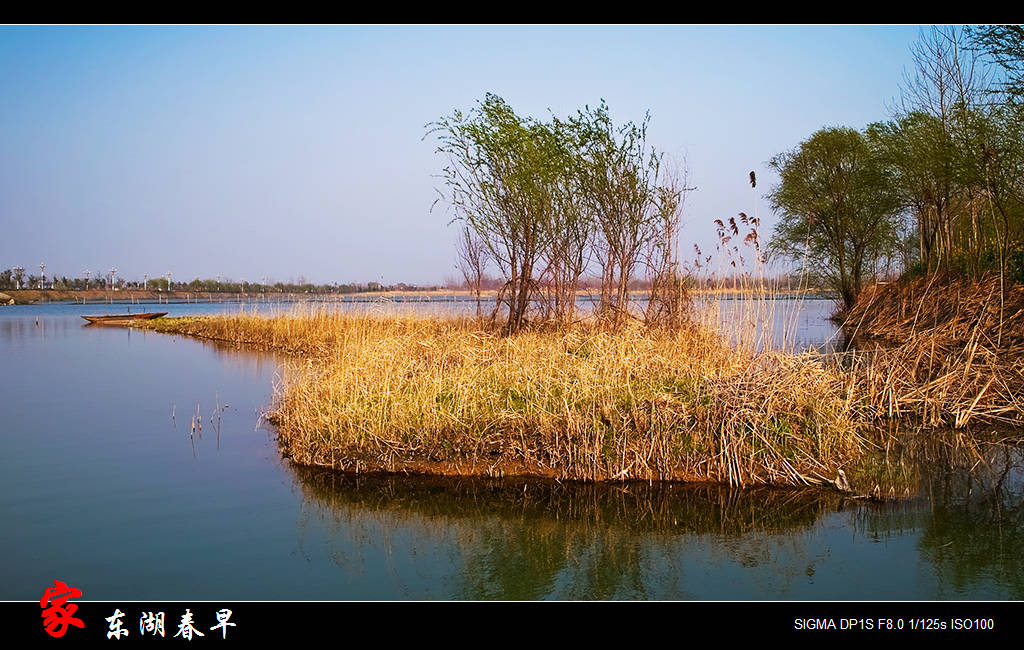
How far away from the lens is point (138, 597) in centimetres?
462

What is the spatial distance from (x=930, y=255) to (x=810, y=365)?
1499cm

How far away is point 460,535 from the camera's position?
5703 millimetres

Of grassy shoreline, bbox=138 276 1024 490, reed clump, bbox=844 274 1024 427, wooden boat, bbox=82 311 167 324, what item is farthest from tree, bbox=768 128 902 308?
wooden boat, bbox=82 311 167 324

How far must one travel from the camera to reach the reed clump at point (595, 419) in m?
6.80

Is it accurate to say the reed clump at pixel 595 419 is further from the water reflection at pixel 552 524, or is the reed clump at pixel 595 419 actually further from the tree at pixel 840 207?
the tree at pixel 840 207

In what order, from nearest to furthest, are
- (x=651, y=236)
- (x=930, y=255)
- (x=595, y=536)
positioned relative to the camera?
(x=595, y=536) < (x=651, y=236) < (x=930, y=255)

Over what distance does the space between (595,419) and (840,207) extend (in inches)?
873

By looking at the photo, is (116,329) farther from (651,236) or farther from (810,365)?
(810,365)

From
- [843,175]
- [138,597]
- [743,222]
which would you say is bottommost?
[138,597]

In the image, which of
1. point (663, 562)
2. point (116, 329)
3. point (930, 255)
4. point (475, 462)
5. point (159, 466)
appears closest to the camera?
point (663, 562)

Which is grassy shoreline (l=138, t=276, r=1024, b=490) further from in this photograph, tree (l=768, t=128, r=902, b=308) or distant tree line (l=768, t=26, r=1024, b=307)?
tree (l=768, t=128, r=902, b=308)

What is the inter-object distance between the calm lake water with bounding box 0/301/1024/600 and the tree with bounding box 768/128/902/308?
19.5 meters
